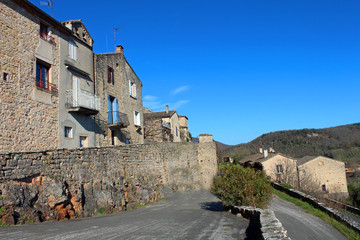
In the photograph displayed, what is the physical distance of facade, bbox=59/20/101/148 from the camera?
16453 mm

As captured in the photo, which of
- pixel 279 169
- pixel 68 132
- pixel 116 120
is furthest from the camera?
pixel 279 169

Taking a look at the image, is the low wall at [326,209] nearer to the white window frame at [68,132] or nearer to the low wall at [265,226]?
the low wall at [265,226]

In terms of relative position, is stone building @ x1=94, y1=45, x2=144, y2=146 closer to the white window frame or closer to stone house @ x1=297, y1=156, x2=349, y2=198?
the white window frame

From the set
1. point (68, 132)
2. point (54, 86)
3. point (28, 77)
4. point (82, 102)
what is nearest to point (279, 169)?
point (82, 102)

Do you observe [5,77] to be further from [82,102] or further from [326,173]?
[326,173]

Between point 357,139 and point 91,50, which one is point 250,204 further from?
point 357,139

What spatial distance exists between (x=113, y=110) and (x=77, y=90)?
15.4 feet

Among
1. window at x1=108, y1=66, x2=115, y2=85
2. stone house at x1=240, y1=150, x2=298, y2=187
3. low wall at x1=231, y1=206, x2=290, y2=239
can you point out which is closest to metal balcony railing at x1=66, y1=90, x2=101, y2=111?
window at x1=108, y1=66, x2=115, y2=85

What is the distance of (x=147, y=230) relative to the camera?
8500mm

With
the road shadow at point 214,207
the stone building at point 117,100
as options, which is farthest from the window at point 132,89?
the road shadow at point 214,207

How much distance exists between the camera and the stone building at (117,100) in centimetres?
2061

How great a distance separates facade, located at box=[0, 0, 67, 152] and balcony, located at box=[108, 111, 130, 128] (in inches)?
226

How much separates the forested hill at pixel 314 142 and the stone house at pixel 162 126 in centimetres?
4568

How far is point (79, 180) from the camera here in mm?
12562
